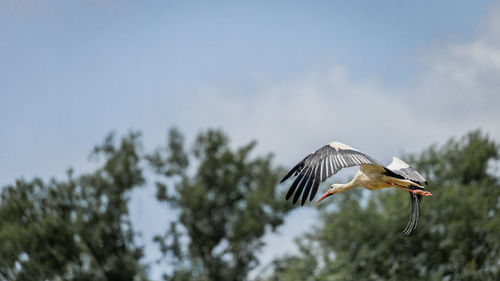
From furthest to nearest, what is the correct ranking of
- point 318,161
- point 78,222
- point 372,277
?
point 78,222 < point 372,277 < point 318,161

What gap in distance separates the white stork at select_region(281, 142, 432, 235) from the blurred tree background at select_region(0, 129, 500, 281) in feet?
86.3

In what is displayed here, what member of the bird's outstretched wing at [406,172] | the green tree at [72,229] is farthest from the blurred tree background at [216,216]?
the bird's outstretched wing at [406,172]

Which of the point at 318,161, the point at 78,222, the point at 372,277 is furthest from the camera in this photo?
the point at 78,222

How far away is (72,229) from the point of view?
1778 inches

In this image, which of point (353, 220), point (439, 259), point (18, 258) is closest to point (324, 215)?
point (353, 220)

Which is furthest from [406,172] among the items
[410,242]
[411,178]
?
[410,242]

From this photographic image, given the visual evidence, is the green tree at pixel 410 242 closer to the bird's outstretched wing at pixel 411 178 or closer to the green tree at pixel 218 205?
the green tree at pixel 218 205

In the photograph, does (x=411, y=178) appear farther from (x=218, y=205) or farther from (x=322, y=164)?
(x=218, y=205)

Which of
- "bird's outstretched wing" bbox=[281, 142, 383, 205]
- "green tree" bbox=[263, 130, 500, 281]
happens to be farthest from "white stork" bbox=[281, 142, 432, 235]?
"green tree" bbox=[263, 130, 500, 281]

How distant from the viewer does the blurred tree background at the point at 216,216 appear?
131 feet

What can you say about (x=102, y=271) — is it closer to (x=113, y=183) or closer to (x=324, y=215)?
(x=113, y=183)

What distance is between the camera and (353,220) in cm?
3953

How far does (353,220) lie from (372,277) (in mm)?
2714

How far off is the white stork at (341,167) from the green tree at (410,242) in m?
25.1
